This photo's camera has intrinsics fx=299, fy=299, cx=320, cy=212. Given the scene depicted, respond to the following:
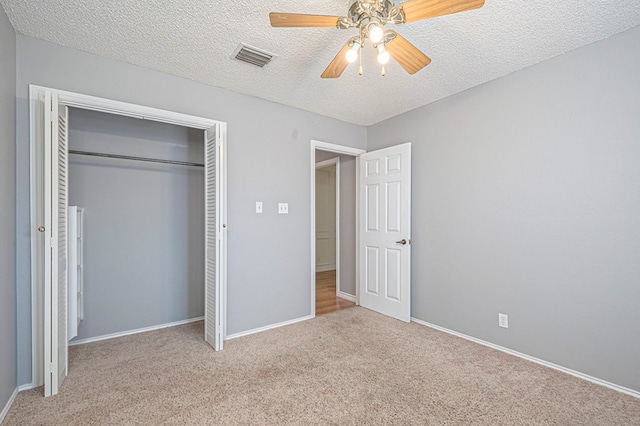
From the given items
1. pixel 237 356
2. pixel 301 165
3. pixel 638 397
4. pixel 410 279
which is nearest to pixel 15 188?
pixel 237 356

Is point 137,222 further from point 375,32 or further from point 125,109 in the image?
point 375,32

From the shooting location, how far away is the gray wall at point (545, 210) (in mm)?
2074

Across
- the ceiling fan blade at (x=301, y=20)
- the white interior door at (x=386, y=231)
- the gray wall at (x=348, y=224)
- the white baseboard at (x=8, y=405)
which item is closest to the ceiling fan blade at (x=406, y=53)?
the ceiling fan blade at (x=301, y=20)

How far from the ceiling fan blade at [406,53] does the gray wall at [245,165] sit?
1271mm

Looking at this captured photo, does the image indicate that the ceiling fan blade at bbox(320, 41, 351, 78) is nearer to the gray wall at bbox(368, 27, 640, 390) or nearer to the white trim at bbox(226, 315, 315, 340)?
the gray wall at bbox(368, 27, 640, 390)

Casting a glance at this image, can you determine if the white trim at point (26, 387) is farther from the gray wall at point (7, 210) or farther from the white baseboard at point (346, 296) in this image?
the white baseboard at point (346, 296)

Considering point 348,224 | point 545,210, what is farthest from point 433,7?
point 348,224

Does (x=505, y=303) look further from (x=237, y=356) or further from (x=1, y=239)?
(x=1, y=239)

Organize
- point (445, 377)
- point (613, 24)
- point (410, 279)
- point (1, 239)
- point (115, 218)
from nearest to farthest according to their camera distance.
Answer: point (1, 239), point (613, 24), point (445, 377), point (115, 218), point (410, 279)

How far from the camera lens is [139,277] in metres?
3.20

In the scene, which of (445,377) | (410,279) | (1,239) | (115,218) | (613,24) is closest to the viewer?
(1,239)

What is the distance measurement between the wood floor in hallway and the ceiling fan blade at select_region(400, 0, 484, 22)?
127 inches

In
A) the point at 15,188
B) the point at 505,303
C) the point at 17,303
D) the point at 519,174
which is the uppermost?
the point at 519,174

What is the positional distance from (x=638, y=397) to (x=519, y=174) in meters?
1.72
